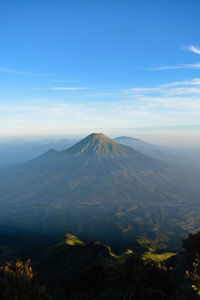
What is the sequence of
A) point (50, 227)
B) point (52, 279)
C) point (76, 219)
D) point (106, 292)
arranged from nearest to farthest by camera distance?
point (106, 292)
point (52, 279)
point (50, 227)
point (76, 219)

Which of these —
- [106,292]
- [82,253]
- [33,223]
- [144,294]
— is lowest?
[33,223]

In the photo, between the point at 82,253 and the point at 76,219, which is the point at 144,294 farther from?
the point at 76,219

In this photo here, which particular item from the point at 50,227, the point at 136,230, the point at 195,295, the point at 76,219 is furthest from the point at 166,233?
the point at 195,295

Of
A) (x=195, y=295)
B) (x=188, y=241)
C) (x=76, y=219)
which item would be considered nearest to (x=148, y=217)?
(x=76, y=219)

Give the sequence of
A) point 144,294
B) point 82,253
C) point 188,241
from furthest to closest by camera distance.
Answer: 1. point 82,253
2. point 188,241
3. point 144,294

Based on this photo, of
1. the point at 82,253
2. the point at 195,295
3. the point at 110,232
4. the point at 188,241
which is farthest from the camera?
the point at 110,232

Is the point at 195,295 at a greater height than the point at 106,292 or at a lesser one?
greater

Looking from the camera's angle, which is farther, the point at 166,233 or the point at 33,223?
the point at 33,223

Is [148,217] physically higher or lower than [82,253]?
lower

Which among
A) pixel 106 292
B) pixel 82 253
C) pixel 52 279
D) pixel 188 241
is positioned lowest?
pixel 82 253

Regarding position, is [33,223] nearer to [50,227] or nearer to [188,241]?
[50,227]
